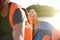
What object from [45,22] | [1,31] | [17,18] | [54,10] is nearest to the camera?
[17,18]

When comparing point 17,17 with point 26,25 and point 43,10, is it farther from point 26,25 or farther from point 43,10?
point 43,10

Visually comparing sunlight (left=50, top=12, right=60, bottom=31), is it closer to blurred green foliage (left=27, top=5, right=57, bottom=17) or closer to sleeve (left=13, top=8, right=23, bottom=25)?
blurred green foliage (left=27, top=5, right=57, bottom=17)

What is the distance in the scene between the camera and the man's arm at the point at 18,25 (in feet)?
3.92

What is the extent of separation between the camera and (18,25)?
1.20m

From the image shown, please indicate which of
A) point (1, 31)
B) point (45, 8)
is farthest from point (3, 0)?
point (45, 8)

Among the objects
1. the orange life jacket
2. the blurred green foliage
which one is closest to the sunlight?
the blurred green foliage

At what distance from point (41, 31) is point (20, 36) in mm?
673

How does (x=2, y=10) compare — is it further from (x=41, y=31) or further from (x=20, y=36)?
(x=41, y=31)

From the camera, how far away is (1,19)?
132cm

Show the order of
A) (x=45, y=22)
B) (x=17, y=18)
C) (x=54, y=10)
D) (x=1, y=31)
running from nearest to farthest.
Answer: (x=17, y=18) → (x=1, y=31) → (x=54, y=10) → (x=45, y=22)

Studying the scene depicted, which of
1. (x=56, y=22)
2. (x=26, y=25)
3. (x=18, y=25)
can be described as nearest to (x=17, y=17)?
(x=18, y=25)

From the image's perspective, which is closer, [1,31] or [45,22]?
[1,31]

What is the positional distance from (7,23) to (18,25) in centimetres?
10

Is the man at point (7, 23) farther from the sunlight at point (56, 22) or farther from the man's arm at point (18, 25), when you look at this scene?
the sunlight at point (56, 22)
